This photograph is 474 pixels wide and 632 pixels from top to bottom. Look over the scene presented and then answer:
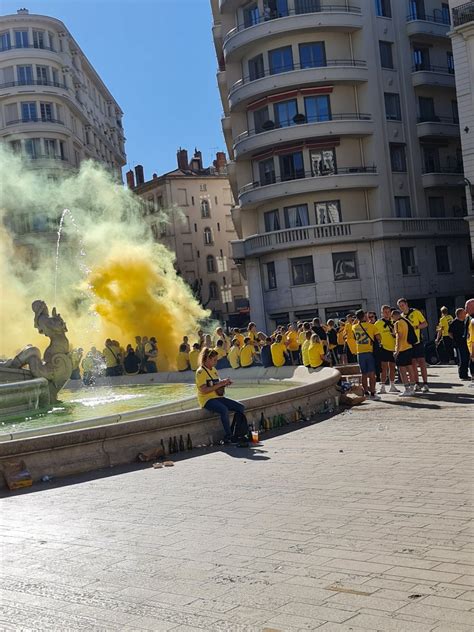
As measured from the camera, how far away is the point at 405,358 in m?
15.7

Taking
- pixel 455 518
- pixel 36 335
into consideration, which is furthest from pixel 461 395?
pixel 36 335

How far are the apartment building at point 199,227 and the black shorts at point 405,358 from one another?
2238 inches

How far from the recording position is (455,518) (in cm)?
648

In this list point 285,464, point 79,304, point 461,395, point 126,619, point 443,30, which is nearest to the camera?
point 126,619

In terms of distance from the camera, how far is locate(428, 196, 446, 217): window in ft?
145

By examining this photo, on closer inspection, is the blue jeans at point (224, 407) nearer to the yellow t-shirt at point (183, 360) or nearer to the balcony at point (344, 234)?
the yellow t-shirt at point (183, 360)

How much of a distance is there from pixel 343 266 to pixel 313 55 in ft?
33.6

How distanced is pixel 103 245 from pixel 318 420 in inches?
1154

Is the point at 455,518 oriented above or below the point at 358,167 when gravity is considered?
below

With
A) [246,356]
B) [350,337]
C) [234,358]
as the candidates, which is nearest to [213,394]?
[246,356]

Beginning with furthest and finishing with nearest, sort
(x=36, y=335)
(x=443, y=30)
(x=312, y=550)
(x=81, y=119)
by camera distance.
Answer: (x=81, y=119) < (x=443, y=30) < (x=36, y=335) < (x=312, y=550)

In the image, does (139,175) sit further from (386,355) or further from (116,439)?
(116,439)

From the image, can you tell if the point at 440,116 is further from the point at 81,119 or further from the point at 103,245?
the point at 81,119

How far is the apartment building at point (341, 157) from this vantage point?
40750 millimetres
